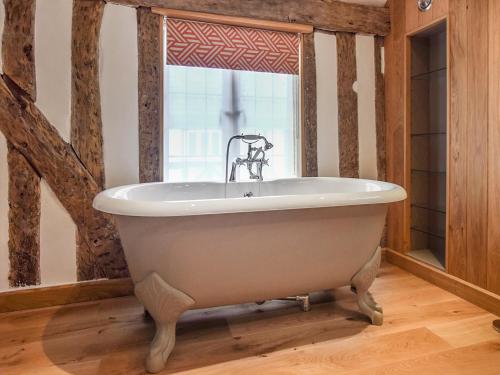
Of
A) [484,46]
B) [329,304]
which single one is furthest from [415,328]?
[484,46]

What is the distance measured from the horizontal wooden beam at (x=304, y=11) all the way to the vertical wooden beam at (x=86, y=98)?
0.62ft

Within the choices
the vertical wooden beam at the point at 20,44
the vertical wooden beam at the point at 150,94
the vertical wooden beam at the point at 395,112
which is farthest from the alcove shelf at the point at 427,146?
the vertical wooden beam at the point at 20,44

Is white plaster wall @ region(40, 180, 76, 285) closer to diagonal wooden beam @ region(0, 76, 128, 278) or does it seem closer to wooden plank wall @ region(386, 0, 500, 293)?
diagonal wooden beam @ region(0, 76, 128, 278)

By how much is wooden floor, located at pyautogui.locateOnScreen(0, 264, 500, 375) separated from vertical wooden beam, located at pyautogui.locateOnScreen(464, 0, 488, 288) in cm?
27

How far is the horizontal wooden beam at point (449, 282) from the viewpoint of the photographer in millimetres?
1722

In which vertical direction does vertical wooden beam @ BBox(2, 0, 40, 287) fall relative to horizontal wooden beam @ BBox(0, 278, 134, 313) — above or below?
above

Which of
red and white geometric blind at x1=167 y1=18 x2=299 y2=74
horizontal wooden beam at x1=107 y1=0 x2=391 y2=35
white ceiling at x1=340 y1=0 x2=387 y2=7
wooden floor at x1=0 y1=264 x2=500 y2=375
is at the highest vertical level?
white ceiling at x1=340 y1=0 x2=387 y2=7

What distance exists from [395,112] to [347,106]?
36cm

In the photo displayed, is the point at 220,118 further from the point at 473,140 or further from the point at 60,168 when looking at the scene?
the point at 473,140

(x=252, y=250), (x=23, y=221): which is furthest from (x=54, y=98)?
(x=252, y=250)

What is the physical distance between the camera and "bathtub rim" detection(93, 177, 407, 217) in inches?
44.5

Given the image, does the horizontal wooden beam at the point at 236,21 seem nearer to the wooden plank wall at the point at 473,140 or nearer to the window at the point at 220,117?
the window at the point at 220,117

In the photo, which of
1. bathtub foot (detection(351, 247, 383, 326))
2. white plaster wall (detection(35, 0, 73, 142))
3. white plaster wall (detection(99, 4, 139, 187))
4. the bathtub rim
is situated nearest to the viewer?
the bathtub rim

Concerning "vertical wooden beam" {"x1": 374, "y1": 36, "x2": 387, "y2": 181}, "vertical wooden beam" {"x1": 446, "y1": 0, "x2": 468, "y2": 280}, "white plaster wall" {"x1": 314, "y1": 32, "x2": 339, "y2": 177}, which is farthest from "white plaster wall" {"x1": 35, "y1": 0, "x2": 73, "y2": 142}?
"vertical wooden beam" {"x1": 446, "y1": 0, "x2": 468, "y2": 280}
